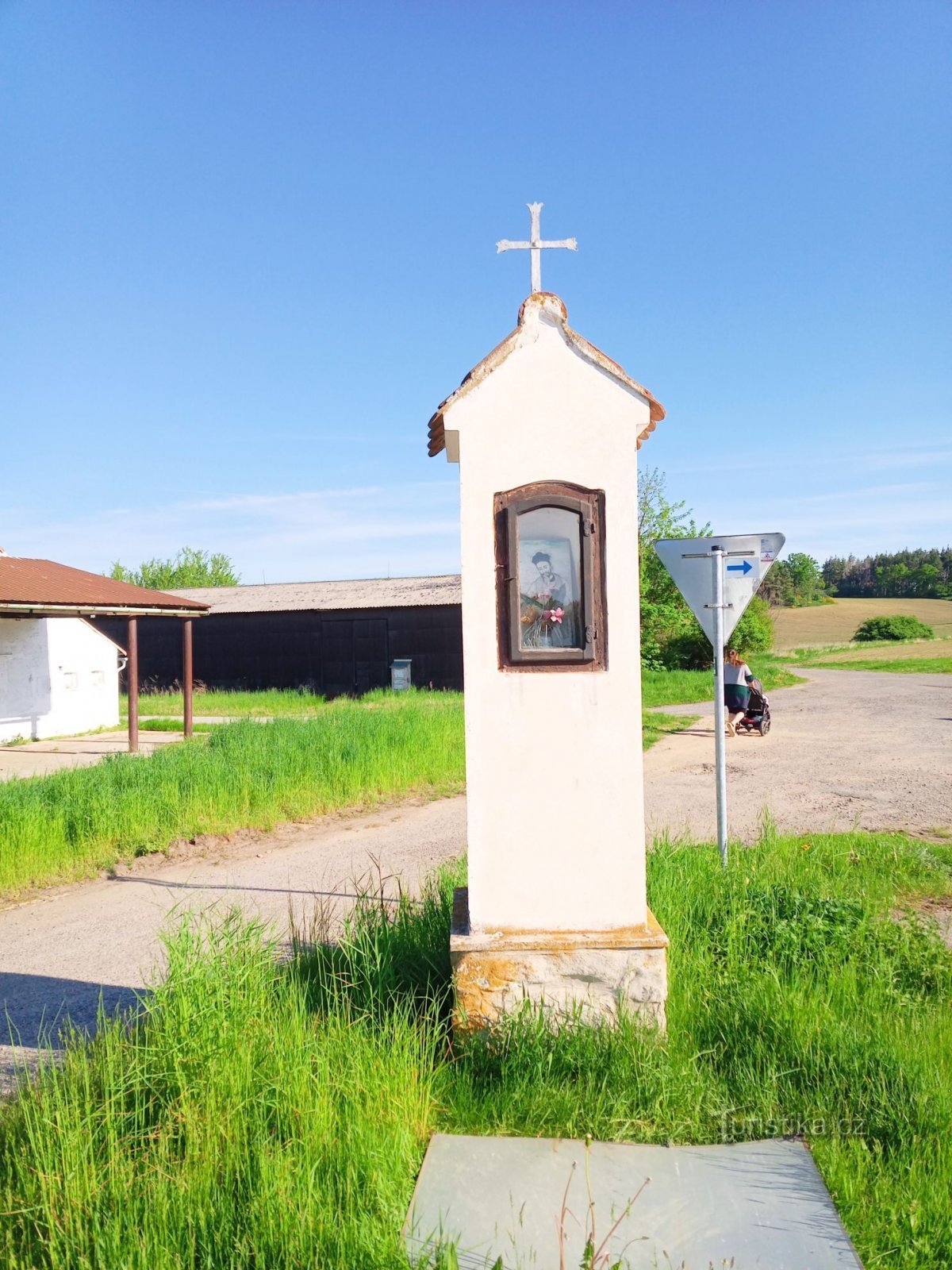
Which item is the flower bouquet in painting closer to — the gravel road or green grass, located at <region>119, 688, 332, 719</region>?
the gravel road

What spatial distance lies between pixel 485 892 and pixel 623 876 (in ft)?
1.94

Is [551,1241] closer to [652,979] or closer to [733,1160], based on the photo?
[733,1160]

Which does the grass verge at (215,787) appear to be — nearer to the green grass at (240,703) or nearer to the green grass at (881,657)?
the green grass at (240,703)

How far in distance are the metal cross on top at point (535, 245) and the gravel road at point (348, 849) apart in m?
3.62

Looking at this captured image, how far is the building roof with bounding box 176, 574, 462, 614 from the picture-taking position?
26.5 m

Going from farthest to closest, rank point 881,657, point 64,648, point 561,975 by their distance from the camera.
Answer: point 881,657, point 64,648, point 561,975

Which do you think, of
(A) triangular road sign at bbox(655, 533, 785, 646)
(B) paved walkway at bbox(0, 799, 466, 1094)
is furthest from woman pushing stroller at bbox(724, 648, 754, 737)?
(A) triangular road sign at bbox(655, 533, 785, 646)

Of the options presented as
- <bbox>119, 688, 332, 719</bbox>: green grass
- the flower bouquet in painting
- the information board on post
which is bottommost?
<bbox>119, 688, 332, 719</bbox>: green grass

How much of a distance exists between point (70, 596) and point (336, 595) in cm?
1240

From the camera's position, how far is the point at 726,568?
639 cm

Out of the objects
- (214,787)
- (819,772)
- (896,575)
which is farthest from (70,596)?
(896,575)

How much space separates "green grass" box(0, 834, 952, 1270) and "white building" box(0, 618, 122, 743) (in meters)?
15.8

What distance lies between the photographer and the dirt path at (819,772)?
9227mm

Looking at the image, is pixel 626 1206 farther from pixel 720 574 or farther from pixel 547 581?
pixel 720 574
